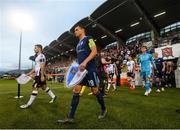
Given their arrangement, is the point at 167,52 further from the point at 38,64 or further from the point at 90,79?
the point at 90,79

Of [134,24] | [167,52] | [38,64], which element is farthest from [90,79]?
[134,24]

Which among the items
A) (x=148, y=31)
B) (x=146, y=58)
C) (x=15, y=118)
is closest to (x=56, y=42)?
(x=148, y=31)

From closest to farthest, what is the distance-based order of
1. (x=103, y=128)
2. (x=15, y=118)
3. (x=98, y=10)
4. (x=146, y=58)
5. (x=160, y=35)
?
(x=103, y=128) → (x=15, y=118) → (x=146, y=58) → (x=98, y=10) → (x=160, y=35)

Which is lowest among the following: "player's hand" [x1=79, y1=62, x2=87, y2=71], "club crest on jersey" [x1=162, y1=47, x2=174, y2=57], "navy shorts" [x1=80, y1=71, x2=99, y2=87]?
"navy shorts" [x1=80, y1=71, x2=99, y2=87]

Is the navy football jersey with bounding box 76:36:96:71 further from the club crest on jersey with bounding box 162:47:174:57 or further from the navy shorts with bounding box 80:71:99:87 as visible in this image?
the club crest on jersey with bounding box 162:47:174:57

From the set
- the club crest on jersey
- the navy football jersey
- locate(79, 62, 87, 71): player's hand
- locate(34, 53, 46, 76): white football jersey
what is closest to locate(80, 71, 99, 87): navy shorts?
the navy football jersey

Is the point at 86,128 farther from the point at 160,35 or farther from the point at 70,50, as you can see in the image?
the point at 70,50

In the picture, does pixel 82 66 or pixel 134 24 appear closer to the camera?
pixel 82 66

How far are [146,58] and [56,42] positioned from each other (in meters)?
42.4

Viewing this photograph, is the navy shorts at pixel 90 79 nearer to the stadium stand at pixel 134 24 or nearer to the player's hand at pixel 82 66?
the player's hand at pixel 82 66

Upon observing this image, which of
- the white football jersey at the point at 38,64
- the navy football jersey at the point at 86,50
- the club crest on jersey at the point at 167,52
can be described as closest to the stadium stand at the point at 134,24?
the club crest on jersey at the point at 167,52

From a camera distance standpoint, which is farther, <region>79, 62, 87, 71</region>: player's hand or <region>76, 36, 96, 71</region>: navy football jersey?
<region>76, 36, 96, 71</region>: navy football jersey

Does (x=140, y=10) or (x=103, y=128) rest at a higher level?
(x=140, y=10)

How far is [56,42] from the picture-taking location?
50.6 m
